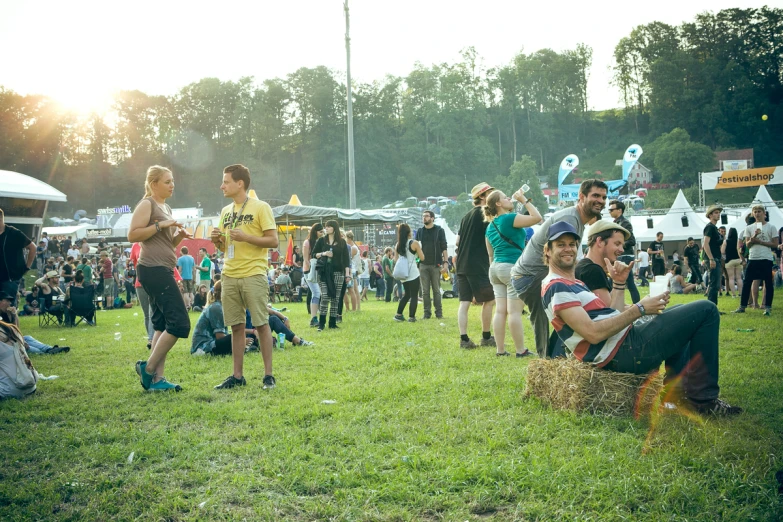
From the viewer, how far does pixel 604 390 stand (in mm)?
4082

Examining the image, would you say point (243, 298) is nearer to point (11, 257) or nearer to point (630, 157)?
point (11, 257)

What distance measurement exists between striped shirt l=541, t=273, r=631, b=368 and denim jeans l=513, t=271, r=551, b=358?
1.46m

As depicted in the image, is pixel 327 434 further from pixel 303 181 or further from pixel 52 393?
pixel 303 181

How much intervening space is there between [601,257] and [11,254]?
21.0ft

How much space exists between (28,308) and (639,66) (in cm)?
10926

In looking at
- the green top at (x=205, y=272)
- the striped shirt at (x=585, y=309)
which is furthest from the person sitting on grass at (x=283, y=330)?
the green top at (x=205, y=272)

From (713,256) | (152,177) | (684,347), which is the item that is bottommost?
(684,347)

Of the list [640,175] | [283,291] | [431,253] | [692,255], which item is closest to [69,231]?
[283,291]

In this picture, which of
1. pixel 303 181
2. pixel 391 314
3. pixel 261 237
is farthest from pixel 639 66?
pixel 261 237

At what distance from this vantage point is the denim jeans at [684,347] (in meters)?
3.91

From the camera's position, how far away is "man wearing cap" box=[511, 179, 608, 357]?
5.25 metres

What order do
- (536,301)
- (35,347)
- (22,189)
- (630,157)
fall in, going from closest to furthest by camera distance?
(536,301) < (35,347) < (22,189) < (630,157)

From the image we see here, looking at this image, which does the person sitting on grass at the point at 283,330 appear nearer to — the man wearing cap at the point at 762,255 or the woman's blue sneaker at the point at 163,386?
the woman's blue sneaker at the point at 163,386

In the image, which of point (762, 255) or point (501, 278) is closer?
point (501, 278)
